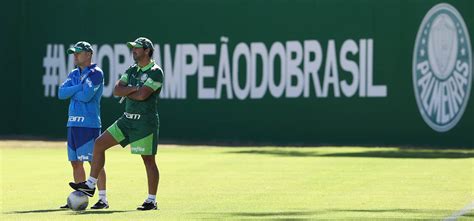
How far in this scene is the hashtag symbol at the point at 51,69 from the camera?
34.0m

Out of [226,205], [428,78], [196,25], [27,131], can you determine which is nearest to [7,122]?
[27,131]

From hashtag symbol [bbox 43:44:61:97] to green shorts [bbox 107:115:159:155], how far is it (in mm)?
20258

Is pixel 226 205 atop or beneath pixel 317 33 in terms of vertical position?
beneath

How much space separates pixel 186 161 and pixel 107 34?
10061 mm

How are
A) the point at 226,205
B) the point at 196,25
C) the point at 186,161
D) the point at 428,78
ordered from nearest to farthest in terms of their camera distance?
the point at 226,205 → the point at 186,161 → the point at 428,78 → the point at 196,25

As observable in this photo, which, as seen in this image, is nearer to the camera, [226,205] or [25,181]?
[226,205]

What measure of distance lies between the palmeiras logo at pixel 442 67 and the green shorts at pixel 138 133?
1696 cm

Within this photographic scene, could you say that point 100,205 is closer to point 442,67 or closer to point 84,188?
point 84,188

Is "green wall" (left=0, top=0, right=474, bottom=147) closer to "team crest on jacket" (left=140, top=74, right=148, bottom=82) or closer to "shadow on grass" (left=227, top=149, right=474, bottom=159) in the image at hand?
"shadow on grass" (left=227, top=149, right=474, bottom=159)

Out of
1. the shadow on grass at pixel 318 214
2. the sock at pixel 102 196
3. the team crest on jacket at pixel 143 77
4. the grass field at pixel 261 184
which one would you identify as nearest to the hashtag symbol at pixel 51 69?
the grass field at pixel 261 184

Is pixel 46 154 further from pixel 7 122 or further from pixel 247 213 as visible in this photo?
pixel 247 213

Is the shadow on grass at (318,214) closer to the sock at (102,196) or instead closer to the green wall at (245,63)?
the sock at (102,196)

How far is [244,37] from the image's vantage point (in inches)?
1261

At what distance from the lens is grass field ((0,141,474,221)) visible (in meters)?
13.8
